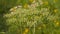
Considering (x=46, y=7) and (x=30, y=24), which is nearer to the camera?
(x=30, y=24)

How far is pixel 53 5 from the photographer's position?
200 inches

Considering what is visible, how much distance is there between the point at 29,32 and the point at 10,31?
0.63 meters

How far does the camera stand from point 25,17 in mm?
4797

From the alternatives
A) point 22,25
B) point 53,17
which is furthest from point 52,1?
point 22,25

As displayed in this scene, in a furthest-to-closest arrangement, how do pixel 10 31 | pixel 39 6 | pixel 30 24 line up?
pixel 10 31 → pixel 39 6 → pixel 30 24

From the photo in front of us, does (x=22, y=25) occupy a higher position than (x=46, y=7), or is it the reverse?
(x=46, y=7)

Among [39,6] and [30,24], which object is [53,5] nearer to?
[39,6]

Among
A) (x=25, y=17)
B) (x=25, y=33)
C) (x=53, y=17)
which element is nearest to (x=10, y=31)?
(x=25, y=33)

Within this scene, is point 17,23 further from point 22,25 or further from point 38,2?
→ point 38,2

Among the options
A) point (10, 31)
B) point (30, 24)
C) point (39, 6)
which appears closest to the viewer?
point (30, 24)

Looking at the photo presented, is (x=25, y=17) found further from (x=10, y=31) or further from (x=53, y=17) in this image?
(x=10, y=31)

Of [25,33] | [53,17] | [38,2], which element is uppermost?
[38,2]

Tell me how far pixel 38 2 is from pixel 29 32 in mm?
634

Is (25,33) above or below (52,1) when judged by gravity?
below
